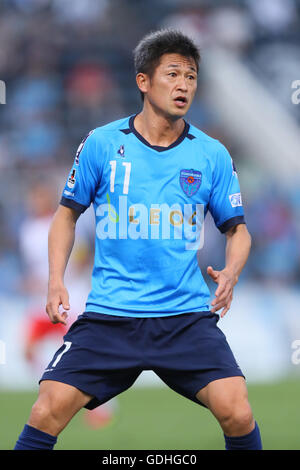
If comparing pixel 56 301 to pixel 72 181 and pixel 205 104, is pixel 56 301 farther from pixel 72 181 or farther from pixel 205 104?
pixel 205 104

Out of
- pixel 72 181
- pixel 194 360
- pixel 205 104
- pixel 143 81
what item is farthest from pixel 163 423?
pixel 205 104

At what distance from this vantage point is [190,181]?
4258 mm

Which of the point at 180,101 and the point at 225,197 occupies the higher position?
the point at 180,101

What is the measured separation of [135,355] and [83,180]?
2.96ft

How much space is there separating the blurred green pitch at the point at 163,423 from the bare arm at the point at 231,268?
221cm

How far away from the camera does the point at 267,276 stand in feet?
36.8

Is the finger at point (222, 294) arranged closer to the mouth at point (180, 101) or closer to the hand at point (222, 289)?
the hand at point (222, 289)

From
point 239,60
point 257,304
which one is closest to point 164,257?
point 257,304

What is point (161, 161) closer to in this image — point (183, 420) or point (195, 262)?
point (195, 262)

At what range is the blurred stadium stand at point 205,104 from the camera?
11.1 metres

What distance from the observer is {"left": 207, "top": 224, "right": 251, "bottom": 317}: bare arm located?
13.0 feet

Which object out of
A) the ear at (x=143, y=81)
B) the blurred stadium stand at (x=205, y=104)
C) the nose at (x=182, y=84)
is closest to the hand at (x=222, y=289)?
the nose at (x=182, y=84)

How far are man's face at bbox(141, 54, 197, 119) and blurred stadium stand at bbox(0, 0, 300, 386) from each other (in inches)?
239

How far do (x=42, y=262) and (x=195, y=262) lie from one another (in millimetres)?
4058
